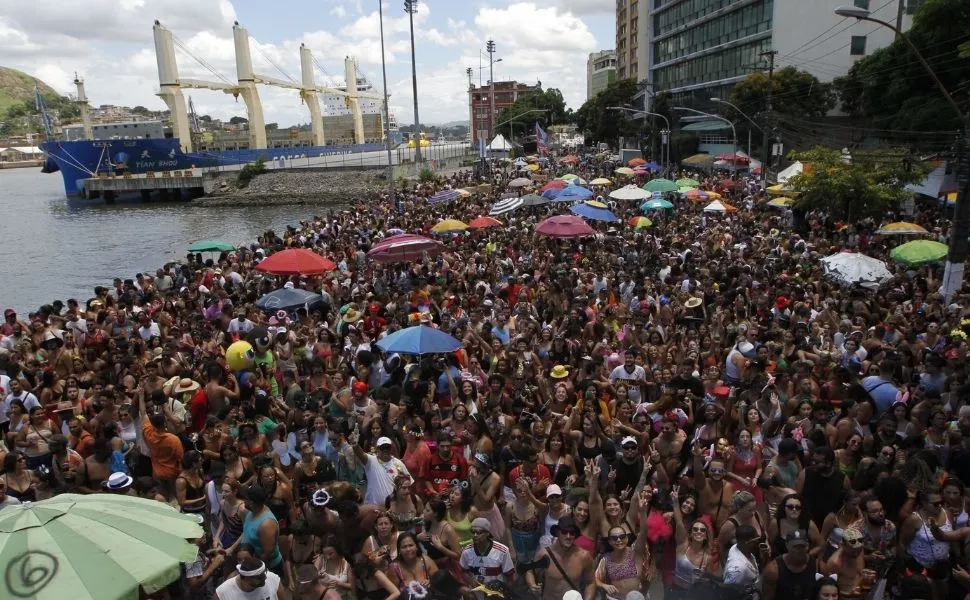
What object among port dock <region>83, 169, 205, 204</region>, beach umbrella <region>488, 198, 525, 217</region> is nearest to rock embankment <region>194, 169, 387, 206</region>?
port dock <region>83, 169, 205, 204</region>

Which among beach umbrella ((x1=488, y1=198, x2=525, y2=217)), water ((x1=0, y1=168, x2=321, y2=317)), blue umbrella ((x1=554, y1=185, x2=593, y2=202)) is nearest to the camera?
beach umbrella ((x1=488, y1=198, x2=525, y2=217))

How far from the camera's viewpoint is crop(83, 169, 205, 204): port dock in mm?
61531

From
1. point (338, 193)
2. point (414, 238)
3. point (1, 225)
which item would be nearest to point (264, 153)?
point (338, 193)

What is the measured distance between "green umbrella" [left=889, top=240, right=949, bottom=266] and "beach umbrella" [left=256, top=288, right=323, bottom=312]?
32.8ft

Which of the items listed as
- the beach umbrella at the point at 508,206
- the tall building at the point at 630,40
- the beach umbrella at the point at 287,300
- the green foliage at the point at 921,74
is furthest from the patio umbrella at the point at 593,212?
the tall building at the point at 630,40

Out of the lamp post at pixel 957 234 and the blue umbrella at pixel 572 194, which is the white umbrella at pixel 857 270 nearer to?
the lamp post at pixel 957 234

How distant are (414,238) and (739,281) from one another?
5992 mm

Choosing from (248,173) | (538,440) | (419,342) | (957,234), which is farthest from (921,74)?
(248,173)

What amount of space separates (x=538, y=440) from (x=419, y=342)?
2.40 meters

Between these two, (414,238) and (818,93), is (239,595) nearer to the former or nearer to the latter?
(414,238)

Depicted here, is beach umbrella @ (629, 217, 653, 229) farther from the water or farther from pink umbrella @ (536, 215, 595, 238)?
the water

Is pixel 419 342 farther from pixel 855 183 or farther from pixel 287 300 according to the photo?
pixel 855 183

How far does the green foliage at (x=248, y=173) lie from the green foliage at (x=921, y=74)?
4922cm

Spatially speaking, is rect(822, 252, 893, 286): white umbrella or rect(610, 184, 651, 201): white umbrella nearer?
rect(822, 252, 893, 286): white umbrella
